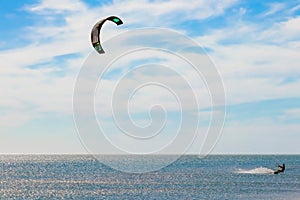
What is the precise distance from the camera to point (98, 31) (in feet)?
92.3

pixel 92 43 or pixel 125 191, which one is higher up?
pixel 92 43

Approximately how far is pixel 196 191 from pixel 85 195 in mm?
17251

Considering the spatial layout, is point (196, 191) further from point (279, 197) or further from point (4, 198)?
point (4, 198)

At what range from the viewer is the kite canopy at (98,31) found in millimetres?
26241

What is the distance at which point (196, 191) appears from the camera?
272 feet

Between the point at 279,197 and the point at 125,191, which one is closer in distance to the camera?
the point at 279,197

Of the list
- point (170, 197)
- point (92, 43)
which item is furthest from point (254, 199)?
point (92, 43)

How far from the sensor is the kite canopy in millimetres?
26241

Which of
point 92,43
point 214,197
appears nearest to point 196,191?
point 214,197

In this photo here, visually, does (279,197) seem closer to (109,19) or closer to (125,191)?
(125,191)

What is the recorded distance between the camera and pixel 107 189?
88.3m

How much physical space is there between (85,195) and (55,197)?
15.2 ft

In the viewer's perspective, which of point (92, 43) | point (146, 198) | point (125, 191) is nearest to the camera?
point (92, 43)

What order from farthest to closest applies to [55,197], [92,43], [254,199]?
[55,197] < [254,199] < [92,43]
